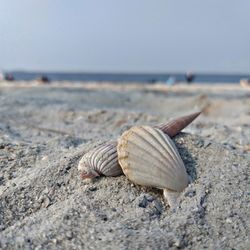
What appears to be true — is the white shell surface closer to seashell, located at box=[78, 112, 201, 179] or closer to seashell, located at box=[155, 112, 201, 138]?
seashell, located at box=[78, 112, 201, 179]

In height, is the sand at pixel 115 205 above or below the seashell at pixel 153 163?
below

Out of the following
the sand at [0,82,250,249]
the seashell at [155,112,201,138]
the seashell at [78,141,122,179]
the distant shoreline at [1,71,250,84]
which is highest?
the seashell at [155,112,201,138]

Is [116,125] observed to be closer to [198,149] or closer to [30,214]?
[198,149]

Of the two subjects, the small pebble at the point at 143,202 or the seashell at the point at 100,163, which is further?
the seashell at the point at 100,163

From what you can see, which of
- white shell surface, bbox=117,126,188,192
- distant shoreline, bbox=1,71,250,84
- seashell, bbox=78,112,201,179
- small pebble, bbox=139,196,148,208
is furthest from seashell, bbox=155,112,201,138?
distant shoreline, bbox=1,71,250,84

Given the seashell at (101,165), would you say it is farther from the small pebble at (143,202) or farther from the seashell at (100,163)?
the small pebble at (143,202)

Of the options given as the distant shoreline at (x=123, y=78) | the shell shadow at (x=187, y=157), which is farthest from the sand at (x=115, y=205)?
the distant shoreline at (x=123, y=78)

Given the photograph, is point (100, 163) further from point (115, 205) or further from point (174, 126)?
point (174, 126)
